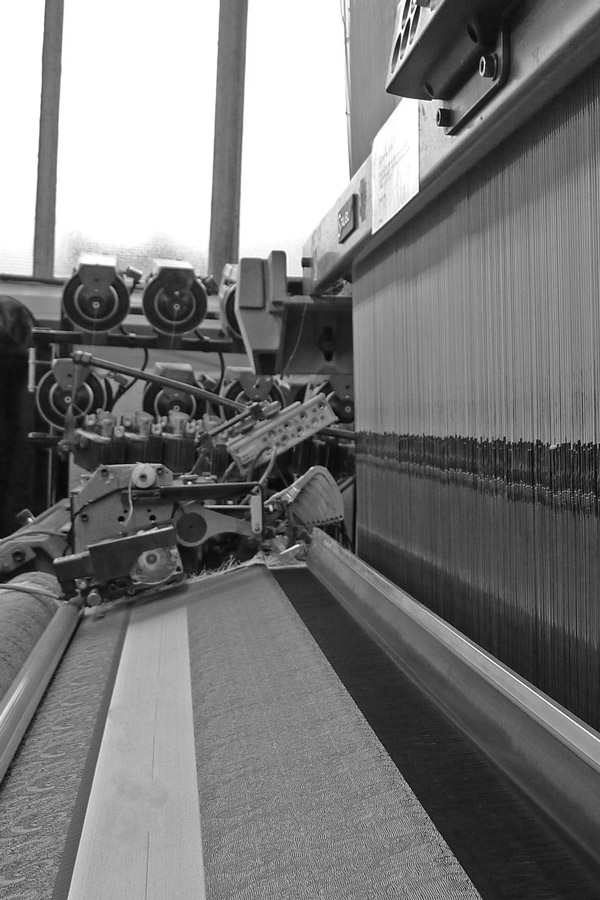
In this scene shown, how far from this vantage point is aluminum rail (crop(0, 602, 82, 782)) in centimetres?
71

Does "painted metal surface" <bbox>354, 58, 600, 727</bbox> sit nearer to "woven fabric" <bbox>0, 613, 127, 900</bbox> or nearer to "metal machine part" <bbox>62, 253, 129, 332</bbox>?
"woven fabric" <bbox>0, 613, 127, 900</bbox>

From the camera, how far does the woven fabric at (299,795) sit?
1.48ft

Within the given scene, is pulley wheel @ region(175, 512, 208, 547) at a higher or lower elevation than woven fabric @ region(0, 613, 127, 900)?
higher

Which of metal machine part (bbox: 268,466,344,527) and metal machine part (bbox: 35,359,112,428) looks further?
metal machine part (bbox: 35,359,112,428)

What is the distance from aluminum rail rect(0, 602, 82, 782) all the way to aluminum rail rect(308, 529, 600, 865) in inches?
16.5

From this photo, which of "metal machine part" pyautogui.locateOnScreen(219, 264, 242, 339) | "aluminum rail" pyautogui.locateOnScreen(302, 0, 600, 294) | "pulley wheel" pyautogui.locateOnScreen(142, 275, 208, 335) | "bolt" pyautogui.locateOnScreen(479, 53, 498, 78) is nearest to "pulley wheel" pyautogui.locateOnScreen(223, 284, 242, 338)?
"metal machine part" pyautogui.locateOnScreen(219, 264, 242, 339)

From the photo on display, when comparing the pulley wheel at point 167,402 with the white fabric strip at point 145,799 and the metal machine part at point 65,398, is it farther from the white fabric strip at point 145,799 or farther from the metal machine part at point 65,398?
the white fabric strip at point 145,799

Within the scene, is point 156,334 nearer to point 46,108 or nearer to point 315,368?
point 46,108

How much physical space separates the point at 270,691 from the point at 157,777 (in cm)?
18

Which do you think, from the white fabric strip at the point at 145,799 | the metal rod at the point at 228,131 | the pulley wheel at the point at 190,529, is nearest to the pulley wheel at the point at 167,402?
the metal rod at the point at 228,131

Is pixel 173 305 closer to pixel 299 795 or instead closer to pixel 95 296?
pixel 95 296

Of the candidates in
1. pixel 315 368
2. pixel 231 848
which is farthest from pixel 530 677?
pixel 315 368

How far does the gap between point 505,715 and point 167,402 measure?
3.44 meters

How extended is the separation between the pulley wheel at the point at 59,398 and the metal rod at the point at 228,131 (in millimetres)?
1846
